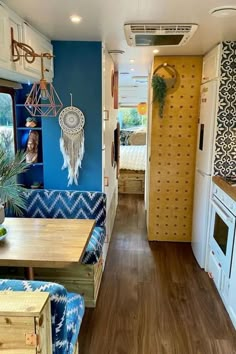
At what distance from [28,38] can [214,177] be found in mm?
2129

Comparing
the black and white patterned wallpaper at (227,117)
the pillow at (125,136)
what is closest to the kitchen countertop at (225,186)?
the black and white patterned wallpaper at (227,117)

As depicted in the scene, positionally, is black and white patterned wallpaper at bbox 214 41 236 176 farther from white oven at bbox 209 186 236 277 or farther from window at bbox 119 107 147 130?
window at bbox 119 107 147 130

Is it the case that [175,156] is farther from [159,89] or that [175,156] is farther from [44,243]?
[44,243]

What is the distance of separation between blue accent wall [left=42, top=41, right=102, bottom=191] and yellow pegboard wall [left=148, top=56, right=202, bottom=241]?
953mm

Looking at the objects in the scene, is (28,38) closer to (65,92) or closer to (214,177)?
(65,92)

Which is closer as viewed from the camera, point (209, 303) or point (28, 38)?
point (28, 38)

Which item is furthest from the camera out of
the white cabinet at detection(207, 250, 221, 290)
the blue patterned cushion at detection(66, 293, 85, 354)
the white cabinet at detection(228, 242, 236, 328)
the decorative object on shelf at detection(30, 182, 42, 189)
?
the decorative object on shelf at detection(30, 182, 42, 189)

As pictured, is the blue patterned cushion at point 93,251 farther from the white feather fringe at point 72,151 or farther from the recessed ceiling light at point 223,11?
the recessed ceiling light at point 223,11

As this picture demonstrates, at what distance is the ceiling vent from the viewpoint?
221 centimetres

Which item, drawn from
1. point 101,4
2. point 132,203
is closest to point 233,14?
point 101,4

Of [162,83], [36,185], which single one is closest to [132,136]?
[162,83]

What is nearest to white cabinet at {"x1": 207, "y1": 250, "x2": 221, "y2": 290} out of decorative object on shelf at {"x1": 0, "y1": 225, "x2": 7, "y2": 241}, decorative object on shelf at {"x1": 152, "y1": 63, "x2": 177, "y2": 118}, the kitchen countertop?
the kitchen countertop

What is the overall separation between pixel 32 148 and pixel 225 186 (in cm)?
199

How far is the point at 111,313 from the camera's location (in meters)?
2.57
